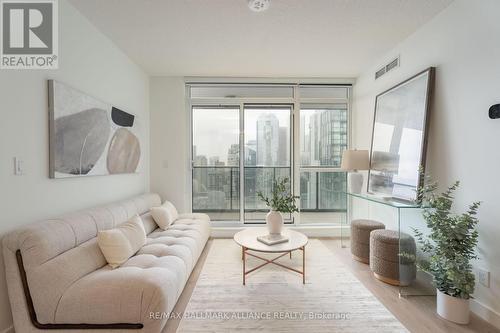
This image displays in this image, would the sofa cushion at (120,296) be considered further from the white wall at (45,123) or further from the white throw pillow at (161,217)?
the white throw pillow at (161,217)

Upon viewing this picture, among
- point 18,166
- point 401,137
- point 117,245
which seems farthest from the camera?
point 401,137

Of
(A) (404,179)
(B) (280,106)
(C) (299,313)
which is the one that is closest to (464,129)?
(A) (404,179)

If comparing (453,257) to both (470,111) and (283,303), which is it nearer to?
(470,111)

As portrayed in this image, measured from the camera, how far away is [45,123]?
1848mm

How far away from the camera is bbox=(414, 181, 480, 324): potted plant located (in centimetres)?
173

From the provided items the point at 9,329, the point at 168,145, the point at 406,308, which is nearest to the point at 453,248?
the point at 406,308

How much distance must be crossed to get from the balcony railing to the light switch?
8.06ft

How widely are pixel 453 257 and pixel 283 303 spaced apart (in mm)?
1386

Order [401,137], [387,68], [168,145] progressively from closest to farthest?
[401,137] → [387,68] → [168,145]

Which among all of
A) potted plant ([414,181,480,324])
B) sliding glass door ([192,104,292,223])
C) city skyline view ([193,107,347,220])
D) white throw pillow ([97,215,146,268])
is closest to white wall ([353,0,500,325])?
potted plant ([414,181,480,324])

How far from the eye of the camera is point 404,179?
2.54 meters

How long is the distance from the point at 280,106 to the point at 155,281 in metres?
3.27

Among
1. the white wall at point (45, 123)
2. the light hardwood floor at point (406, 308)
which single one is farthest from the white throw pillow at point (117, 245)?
the light hardwood floor at point (406, 308)

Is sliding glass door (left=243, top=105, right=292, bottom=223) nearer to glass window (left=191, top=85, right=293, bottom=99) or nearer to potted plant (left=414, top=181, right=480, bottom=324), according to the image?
glass window (left=191, top=85, right=293, bottom=99)
